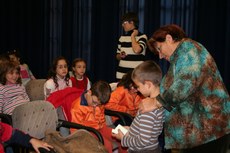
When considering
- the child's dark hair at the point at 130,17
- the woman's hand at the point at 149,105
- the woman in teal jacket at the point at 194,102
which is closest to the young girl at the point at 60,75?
the child's dark hair at the point at 130,17

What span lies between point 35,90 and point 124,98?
118cm

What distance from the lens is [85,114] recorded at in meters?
3.42

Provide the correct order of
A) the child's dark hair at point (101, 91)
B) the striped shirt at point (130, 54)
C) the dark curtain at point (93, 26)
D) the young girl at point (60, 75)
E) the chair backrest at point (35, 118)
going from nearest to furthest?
1. the chair backrest at point (35, 118)
2. the child's dark hair at point (101, 91)
3. the young girl at point (60, 75)
4. the striped shirt at point (130, 54)
5. the dark curtain at point (93, 26)

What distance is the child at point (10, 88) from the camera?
12.3 ft

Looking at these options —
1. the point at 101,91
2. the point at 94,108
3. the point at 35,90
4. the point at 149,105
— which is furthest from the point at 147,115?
the point at 35,90

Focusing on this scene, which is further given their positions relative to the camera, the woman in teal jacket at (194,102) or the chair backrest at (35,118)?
the chair backrest at (35,118)

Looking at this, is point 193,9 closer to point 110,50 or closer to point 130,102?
point 110,50

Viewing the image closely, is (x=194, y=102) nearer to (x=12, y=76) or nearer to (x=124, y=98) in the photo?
(x=124, y=98)

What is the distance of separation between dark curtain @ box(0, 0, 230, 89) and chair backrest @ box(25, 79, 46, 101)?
1.58 m

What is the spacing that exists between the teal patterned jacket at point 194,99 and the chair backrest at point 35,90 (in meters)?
2.47

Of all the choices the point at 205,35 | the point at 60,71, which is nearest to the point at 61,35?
the point at 60,71

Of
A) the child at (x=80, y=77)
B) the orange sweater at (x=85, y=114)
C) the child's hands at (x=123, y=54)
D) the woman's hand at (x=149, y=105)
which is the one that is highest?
the child's hands at (x=123, y=54)

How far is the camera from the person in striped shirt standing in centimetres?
461

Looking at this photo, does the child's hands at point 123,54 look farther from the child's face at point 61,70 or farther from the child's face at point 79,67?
the child's face at point 61,70
